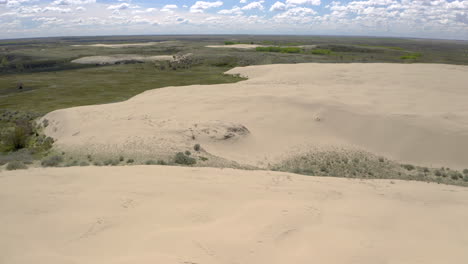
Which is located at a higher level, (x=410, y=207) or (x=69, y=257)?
(x=69, y=257)

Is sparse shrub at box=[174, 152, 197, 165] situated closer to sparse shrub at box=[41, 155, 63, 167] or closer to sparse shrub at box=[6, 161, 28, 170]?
sparse shrub at box=[41, 155, 63, 167]

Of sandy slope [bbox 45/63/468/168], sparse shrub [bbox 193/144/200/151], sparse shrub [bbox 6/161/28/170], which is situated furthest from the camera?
sandy slope [bbox 45/63/468/168]

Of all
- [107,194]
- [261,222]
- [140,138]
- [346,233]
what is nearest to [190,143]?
[140,138]

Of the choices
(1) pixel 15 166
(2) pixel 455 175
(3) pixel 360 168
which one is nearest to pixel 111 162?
(1) pixel 15 166

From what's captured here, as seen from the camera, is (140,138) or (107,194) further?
(140,138)

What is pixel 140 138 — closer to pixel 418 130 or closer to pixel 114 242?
pixel 114 242

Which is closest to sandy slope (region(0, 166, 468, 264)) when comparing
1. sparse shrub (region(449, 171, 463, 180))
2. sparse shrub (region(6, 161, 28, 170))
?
sparse shrub (region(6, 161, 28, 170))
